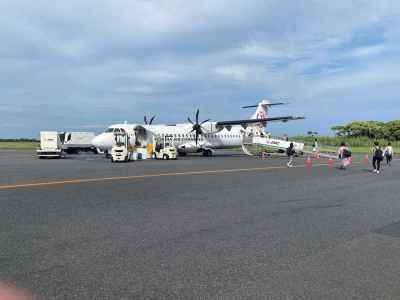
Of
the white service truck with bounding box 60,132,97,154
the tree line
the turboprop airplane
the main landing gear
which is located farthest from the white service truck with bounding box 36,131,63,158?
the tree line

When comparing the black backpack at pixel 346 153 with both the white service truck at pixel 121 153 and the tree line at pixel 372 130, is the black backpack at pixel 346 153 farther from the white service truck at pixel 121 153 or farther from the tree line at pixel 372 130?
the tree line at pixel 372 130

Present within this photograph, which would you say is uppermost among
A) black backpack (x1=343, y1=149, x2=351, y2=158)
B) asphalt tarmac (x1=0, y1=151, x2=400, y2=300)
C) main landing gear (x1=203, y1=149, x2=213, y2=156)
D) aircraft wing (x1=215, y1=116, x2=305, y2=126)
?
aircraft wing (x1=215, y1=116, x2=305, y2=126)

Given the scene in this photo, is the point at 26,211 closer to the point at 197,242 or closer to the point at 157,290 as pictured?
the point at 197,242

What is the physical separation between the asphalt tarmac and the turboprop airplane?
867 inches

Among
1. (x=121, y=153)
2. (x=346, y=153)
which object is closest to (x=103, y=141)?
(x=121, y=153)

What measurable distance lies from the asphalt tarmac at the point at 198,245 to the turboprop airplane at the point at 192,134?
22.0 metres

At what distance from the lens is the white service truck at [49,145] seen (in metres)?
31.4

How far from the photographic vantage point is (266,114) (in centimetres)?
4672

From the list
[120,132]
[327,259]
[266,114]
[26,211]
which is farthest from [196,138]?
[327,259]

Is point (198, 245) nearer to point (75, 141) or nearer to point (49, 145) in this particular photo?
point (49, 145)

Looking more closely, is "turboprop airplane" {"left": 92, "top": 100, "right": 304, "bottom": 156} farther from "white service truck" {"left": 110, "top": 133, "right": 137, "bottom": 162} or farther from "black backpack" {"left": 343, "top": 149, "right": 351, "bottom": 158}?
"black backpack" {"left": 343, "top": 149, "right": 351, "bottom": 158}

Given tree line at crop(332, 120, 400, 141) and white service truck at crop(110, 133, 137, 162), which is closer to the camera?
white service truck at crop(110, 133, 137, 162)

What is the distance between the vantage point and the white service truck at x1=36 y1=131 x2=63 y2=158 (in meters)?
31.4

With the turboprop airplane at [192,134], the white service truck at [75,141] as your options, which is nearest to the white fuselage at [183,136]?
the turboprop airplane at [192,134]
